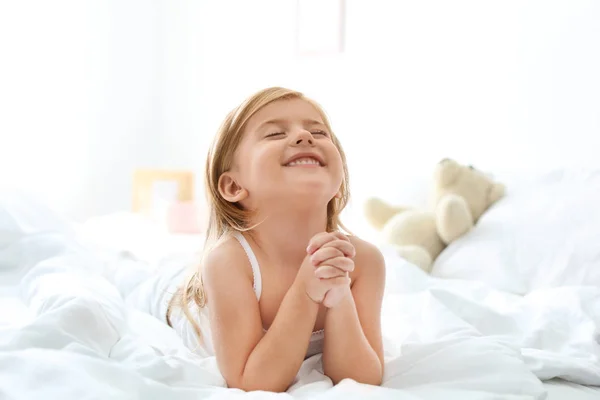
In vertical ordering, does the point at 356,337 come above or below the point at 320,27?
below

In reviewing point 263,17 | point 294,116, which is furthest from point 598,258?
point 263,17

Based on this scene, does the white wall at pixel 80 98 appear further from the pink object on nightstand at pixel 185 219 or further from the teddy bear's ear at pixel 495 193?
the teddy bear's ear at pixel 495 193

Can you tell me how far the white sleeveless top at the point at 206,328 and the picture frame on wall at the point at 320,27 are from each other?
188 centimetres

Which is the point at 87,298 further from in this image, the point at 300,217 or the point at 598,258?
the point at 598,258

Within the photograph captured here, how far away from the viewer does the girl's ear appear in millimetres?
1098

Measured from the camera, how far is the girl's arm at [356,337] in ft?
3.04

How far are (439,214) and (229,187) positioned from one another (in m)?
0.94

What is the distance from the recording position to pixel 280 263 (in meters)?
1.06

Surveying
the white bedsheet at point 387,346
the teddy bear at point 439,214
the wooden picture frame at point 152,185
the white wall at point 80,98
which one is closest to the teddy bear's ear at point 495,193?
the teddy bear at point 439,214

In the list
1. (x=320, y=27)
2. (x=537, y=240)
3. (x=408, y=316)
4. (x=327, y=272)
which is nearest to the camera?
(x=327, y=272)

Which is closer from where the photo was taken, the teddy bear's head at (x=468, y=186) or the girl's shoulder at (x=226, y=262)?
the girl's shoulder at (x=226, y=262)

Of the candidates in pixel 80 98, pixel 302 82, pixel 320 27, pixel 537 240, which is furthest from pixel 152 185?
pixel 537 240

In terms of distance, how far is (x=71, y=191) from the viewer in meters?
3.43

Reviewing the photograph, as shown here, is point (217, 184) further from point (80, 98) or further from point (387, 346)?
point (80, 98)
